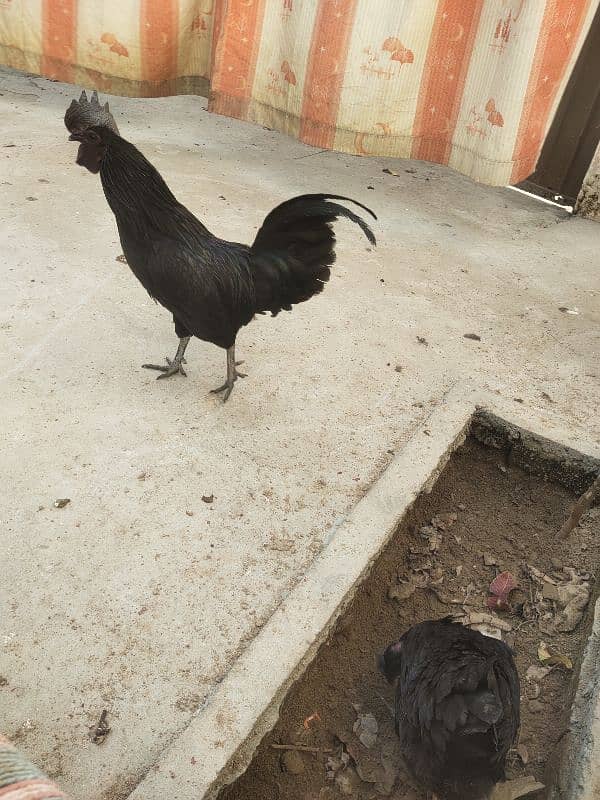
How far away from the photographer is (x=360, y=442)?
3.44 metres

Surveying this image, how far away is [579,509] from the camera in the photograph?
298 cm

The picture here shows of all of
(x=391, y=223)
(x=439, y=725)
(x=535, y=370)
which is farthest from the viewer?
(x=391, y=223)

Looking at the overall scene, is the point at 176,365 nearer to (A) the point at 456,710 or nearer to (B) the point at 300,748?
(B) the point at 300,748

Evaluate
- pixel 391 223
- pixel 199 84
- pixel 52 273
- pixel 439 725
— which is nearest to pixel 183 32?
pixel 199 84

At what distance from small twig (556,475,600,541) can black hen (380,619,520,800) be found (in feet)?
2.73

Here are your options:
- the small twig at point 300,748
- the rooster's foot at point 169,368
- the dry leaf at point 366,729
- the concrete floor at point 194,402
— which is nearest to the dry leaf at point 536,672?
the dry leaf at point 366,729

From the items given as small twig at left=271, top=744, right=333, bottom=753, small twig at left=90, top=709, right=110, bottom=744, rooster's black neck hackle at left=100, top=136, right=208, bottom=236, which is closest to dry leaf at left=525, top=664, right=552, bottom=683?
small twig at left=271, top=744, right=333, bottom=753

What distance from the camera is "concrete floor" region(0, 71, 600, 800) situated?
2.35 meters

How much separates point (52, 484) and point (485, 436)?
2186mm

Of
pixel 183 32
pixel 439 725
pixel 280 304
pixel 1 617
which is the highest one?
pixel 183 32

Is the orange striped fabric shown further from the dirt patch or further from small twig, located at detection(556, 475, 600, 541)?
small twig, located at detection(556, 475, 600, 541)

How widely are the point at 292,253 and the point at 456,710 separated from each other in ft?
6.84

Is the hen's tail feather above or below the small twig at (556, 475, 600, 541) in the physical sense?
above

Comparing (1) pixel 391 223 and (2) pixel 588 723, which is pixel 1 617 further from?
(1) pixel 391 223
